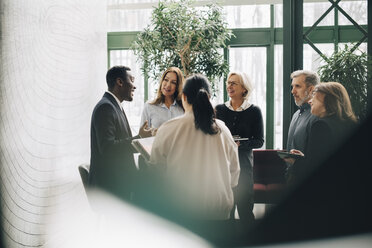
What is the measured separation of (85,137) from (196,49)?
2.19 metres

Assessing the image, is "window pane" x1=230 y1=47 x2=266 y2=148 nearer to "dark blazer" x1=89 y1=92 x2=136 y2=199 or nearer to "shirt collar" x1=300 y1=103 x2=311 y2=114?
"shirt collar" x1=300 y1=103 x2=311 y2=114

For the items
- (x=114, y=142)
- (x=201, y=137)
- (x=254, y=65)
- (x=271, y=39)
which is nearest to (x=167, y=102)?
(x=114, y=142)

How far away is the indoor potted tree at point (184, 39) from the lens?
519cm

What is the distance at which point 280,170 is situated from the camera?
442 centimetres

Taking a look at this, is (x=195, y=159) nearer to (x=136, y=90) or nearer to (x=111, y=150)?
(x=111, y=150)

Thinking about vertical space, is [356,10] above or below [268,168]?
above

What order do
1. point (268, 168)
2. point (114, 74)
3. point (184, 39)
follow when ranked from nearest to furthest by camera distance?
point (114, 74) → point (268, 168) → point (184, 39)

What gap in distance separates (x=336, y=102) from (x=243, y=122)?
2.73ft

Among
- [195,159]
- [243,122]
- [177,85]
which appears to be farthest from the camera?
[177,85]

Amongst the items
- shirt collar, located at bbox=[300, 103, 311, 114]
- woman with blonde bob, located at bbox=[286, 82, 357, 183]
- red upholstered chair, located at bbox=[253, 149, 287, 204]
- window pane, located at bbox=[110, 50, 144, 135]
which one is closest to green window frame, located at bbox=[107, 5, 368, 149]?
window pane, located at bbox=[110, 50, 144, 135]

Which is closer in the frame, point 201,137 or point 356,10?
point 201,137

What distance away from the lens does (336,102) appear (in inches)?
99.0

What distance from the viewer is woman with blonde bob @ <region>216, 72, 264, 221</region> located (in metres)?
3.09

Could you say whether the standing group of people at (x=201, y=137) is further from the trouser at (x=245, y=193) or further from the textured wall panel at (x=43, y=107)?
the textured wall panel at (x=43, y=107)
